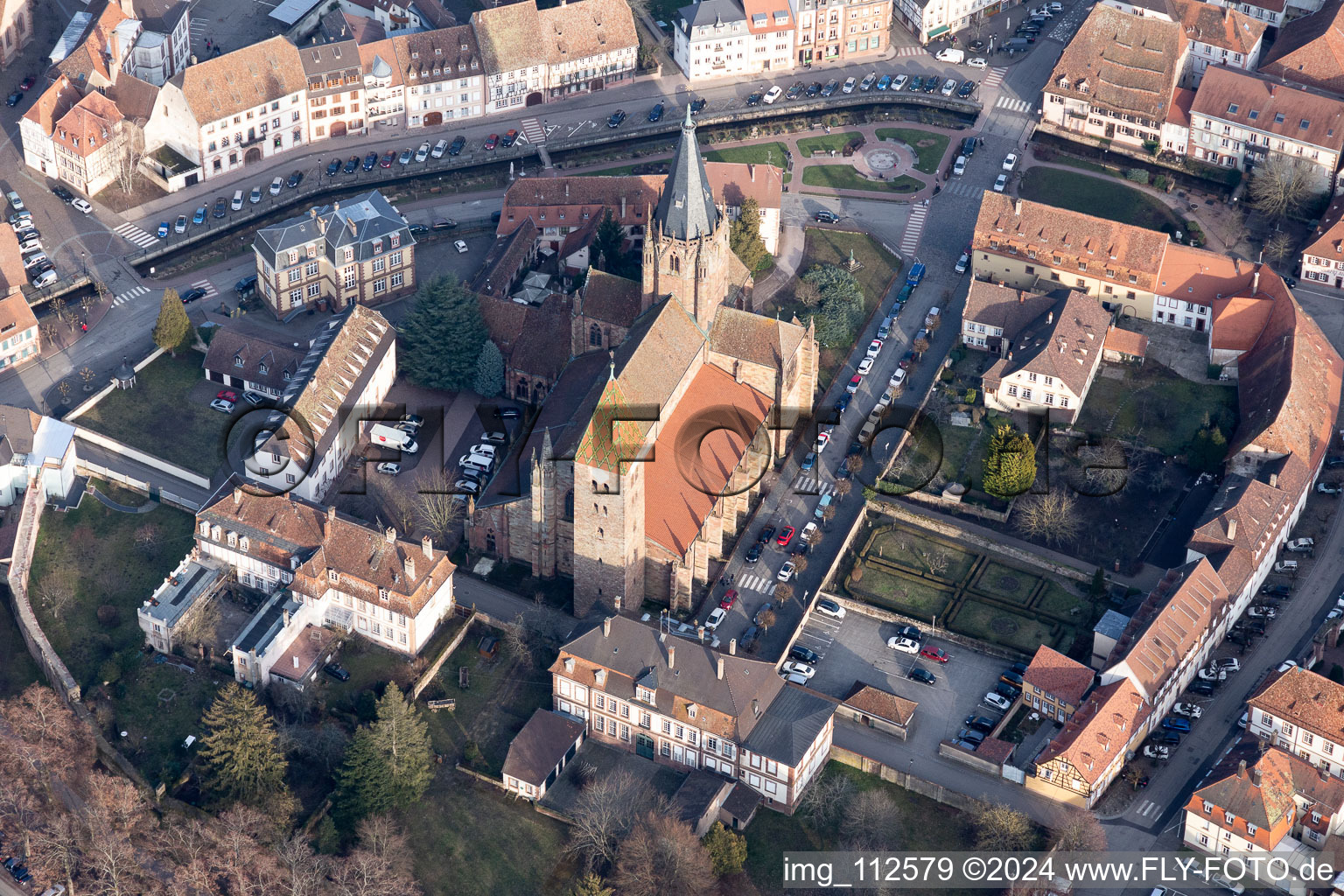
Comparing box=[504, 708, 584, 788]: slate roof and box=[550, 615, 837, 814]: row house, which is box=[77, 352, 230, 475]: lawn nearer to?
box=[504, 708, 584, 788]: slate roof

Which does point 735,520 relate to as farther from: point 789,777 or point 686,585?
point 789,777

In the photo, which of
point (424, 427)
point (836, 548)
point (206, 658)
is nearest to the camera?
point (206, 658)

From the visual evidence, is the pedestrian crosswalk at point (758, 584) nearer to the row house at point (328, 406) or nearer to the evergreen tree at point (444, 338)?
the evergreen tree at point (444, 338)

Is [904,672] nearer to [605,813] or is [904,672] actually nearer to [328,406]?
[605,813]

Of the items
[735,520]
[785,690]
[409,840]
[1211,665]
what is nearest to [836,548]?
[735,520]

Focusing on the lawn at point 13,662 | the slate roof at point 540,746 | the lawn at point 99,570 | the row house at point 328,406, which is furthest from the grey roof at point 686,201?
the lawn at point 13,662

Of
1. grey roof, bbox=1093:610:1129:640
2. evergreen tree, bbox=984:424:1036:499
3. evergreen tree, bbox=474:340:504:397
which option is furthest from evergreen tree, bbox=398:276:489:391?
grey roof, bbox=1093:610:1129:640
